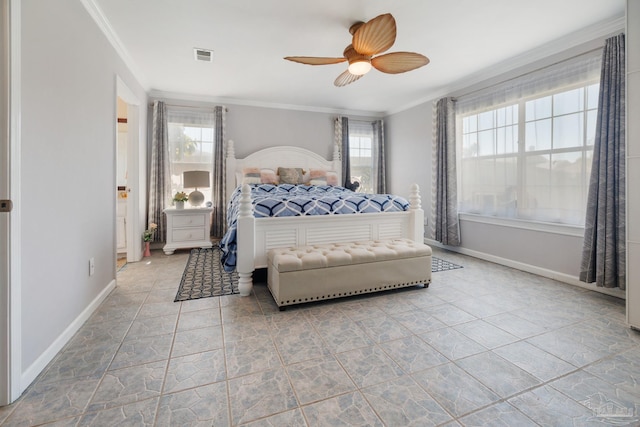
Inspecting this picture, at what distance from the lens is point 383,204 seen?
10.3 feet

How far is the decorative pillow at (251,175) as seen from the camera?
4.48 metres

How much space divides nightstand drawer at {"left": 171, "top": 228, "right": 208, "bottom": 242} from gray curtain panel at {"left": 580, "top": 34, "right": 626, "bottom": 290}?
454cm

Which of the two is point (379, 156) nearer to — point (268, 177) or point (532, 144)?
point (268, 177)

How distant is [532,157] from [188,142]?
4.71 m

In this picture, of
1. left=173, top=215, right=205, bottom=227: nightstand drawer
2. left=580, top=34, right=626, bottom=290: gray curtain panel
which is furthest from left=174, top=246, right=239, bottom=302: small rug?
left=580, top=34, right=626, bottom=290: gray curtain panel

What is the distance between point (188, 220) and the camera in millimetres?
4215

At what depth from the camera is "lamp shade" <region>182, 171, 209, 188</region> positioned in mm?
4211

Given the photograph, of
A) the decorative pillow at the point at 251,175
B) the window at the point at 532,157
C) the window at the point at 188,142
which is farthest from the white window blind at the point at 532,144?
the window at the point at 188,142

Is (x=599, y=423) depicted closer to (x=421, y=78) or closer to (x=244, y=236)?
(x=244, y=236)

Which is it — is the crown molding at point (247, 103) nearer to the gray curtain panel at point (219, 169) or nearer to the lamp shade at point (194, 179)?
the gray curtain panel at point (219, 169)

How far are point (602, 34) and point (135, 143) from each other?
16.5 ft

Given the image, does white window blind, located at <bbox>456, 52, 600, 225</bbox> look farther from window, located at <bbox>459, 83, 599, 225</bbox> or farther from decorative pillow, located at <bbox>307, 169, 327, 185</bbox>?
decorative pillow, located at <bbox>307, 169, 327, 185</bbox>

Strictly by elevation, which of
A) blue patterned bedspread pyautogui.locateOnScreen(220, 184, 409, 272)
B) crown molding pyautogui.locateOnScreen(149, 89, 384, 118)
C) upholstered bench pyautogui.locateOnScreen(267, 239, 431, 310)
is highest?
crown molding pyautogui.locateOnScreen(149, 89, 384, 118)

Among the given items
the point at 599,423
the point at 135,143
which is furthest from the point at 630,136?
the point at 135,143
